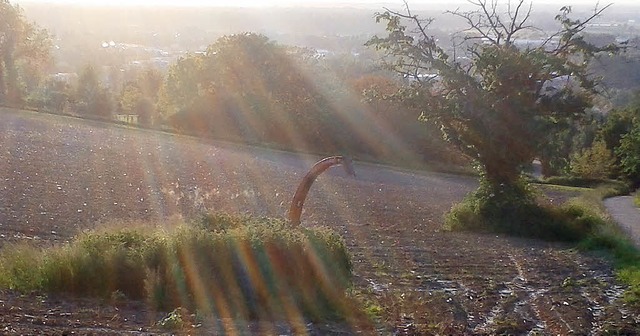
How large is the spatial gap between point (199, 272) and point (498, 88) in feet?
44.9

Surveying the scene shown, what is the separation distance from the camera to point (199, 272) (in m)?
8.70

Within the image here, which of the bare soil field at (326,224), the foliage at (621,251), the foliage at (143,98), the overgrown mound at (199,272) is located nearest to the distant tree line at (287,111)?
the foliage at (143,98)

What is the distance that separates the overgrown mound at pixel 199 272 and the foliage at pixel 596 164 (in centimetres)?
4135

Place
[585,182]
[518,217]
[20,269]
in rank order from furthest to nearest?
[585,182] < [518,217] < [20,269]

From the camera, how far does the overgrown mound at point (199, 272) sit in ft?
27.9

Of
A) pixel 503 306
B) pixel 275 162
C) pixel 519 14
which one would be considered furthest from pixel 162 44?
pixel 503 306

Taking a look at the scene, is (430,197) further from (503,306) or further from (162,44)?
(162,44)

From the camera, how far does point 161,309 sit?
8.24 m

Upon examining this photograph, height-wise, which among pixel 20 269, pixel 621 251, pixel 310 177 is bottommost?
pixel 621 251

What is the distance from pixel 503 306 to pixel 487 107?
11004mm

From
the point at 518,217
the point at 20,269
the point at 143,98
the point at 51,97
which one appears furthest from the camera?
the point at 143,98

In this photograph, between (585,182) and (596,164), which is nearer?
(585,182)

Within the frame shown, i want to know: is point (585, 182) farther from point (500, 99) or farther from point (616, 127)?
point (500, 99)

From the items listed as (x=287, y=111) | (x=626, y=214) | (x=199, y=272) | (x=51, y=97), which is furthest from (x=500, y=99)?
(x=51, y=97)
